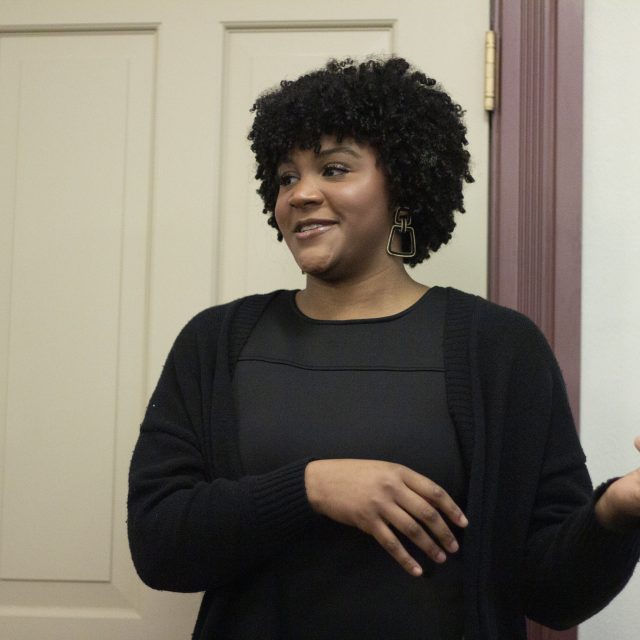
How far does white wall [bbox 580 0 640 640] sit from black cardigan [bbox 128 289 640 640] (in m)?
0.29

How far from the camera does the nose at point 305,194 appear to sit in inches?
40.0

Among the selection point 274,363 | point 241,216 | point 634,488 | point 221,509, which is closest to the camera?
point 634,488

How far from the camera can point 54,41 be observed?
57.0 inches

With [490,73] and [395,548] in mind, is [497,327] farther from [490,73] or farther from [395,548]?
[490,73]

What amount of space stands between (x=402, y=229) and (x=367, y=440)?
0.32 meters

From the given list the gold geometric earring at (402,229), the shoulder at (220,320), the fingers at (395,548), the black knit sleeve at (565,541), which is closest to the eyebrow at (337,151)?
the gold geometric earring at (402,229)

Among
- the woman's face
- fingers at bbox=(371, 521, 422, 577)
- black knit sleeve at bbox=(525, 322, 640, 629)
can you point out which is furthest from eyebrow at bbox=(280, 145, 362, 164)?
fingers at bbox=(371, 521, 422, 577)

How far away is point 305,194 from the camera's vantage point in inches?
40.1

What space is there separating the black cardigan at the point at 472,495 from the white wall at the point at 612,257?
0.29 meters

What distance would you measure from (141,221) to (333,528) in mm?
710

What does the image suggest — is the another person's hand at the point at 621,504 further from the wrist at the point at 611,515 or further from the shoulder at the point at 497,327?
the shoulder at the point at 497,327

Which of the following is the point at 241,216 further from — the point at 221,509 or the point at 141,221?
the point at 221,509

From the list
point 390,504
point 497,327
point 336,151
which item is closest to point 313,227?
point 336,151

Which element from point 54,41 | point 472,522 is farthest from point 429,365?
point 54,41
